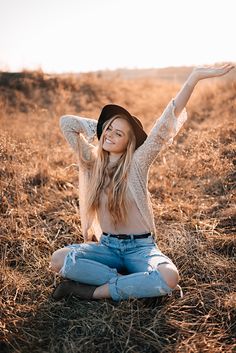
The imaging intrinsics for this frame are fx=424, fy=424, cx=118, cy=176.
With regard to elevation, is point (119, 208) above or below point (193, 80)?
below

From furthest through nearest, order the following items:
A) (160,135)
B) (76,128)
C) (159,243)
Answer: (159,243) < (76,128) < (160,135)

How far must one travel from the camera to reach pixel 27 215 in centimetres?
381

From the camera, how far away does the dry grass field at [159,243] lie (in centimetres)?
237

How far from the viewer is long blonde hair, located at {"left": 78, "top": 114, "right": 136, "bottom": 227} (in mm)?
2873

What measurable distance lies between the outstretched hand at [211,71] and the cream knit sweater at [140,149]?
0.76ft

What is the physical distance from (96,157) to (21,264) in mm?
1002

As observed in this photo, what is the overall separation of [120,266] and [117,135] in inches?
35.1

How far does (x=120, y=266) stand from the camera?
9.42 feet

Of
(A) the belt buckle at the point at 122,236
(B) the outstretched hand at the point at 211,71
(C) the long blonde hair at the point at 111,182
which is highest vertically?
(B) the outstretched hand at the point at 211,71

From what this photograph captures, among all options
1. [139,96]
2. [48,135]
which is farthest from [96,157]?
[139,96]

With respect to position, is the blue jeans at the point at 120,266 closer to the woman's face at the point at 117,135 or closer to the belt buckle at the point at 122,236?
the belt buckle at the point at 122,236

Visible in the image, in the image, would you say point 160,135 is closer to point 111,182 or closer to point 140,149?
point 140,149

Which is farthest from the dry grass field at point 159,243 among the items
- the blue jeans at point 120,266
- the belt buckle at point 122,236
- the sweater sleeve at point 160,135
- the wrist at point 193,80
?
the wrist at point 193,80

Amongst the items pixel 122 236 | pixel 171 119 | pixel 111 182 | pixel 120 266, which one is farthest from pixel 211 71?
pixel 120 266
